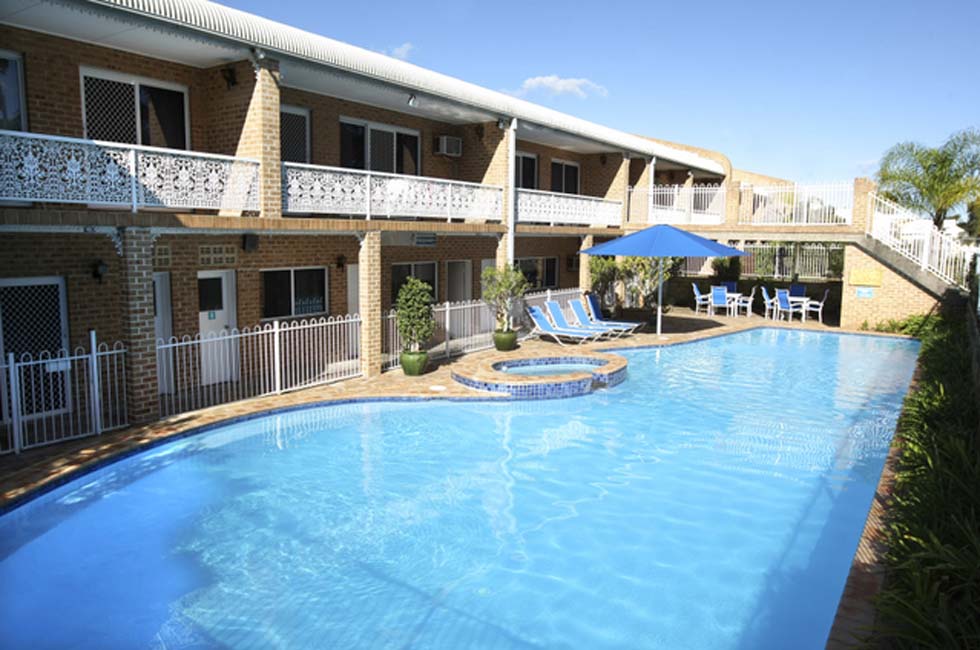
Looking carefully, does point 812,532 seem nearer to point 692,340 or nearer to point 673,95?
point 692,340

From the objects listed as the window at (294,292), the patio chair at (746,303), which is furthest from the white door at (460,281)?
the patio chair at (746,303)

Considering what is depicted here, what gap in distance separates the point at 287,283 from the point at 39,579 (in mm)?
9223

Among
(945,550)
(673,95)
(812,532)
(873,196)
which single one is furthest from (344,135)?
(673,95)

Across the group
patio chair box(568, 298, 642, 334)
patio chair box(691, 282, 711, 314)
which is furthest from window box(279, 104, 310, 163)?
patio chair box(691, 282, 711, 314)

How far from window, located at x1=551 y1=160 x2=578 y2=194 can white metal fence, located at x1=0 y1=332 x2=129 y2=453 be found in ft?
53.4

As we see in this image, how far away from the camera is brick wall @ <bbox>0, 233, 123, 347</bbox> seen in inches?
427

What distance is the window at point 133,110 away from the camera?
11641mm

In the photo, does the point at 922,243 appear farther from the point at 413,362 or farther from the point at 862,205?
the point at 413,362

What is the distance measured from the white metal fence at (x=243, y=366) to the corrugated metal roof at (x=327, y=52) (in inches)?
187

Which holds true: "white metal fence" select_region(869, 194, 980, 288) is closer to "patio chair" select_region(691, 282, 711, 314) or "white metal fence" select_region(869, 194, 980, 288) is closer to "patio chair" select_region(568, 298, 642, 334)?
"patio chair" select_region(691, 282, 711, 314)

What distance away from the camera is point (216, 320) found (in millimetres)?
13875

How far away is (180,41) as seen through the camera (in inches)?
442

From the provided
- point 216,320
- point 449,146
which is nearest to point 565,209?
point 449,146

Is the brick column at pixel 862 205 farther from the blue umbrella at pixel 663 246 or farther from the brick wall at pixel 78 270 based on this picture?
the brick wall at pixel 78 270
